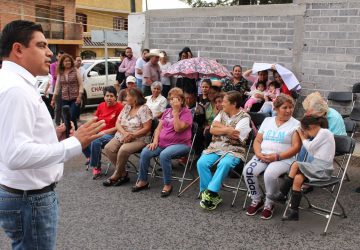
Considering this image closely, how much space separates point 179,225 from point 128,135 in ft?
6.10

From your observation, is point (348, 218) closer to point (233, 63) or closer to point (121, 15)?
point (233, 63)

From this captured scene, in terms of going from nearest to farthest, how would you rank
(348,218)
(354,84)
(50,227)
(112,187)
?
1. (50,227)
2. (348,218)
3. (112,187)
4. (354,84)

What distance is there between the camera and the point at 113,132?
6.32 meters

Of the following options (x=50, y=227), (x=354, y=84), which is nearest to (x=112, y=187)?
(x=50, y=227)

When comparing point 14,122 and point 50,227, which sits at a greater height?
point 14,122

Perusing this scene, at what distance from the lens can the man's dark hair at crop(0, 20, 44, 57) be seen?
2.05m

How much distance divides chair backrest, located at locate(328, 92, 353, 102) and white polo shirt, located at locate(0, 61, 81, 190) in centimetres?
613

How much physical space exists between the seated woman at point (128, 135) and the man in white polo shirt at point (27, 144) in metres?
3.56

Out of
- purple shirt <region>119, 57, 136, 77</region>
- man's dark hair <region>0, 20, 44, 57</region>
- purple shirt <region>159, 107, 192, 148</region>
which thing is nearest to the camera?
man's dark hair <region>0, 20, 44, 57</region>

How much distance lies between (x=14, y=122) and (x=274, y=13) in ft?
23.4

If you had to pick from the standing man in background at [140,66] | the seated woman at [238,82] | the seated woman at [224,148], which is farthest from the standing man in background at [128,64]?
the seated woman at [224,148]

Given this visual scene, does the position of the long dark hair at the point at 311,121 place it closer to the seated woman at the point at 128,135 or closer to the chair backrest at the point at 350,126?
the chair backrest at the point at 350,126

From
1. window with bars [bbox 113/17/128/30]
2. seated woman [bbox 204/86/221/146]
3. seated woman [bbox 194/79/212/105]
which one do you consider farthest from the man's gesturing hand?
window with bars [bbox 113/17/128/30]

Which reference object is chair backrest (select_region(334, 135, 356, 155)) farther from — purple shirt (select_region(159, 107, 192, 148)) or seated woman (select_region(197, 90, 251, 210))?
purple shirt (select_region(159, 107, 192, 148))
